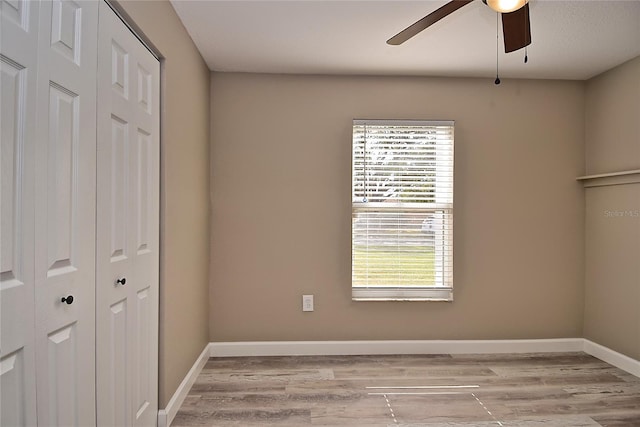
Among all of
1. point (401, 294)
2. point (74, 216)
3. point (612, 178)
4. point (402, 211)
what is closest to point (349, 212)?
point (402, 211)

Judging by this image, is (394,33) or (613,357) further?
(613,357)

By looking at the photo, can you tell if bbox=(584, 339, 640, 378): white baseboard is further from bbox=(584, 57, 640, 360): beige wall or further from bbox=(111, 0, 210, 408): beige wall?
→ bbox=(111, 0, 210, 408): beige wall

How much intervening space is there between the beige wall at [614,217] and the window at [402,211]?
48.6 inches

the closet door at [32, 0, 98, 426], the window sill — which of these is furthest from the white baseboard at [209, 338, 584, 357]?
the closet door at [32, 0, 98, 426]

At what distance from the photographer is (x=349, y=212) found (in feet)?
11.0

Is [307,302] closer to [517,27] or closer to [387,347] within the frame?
[387,347]

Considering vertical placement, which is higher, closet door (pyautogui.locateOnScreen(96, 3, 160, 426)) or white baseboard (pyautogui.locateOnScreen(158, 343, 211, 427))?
closet door (pyautogui.locateOnScreen(96, 3, 160, 426))

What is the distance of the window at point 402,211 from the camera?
3346mm

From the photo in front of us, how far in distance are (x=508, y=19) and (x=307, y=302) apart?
245 cm

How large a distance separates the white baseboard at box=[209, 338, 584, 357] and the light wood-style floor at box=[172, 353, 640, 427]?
0.24ft

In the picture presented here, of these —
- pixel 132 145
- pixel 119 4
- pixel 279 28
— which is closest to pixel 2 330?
pixel 132 145

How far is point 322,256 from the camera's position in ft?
11.0

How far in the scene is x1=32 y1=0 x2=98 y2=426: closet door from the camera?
1184mm

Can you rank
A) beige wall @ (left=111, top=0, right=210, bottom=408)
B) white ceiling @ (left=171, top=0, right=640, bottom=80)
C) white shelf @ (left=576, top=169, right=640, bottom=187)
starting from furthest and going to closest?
1. white shelf @ (left=576, top=169, right=640, bottom=187)
2. white ceiling @ (left=171, top=0, right=640, bottom=80)
3. beige wall @ (left=111, top=0, right=210, bottom=408)
